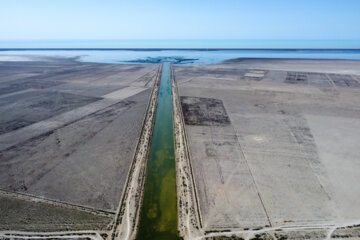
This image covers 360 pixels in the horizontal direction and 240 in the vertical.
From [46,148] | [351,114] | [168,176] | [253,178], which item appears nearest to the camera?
[253,178]

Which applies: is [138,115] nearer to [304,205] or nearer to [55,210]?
[55,210]

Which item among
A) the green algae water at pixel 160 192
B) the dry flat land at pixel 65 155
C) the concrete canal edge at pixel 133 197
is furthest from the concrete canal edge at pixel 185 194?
the dry flat land at pixel 65 155

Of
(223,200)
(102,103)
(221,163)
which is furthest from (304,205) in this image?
(102,103)

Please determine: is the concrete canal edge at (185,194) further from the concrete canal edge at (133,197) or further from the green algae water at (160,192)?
the concrete canal edge at (133,197)

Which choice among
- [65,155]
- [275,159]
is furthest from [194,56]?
[65,155]

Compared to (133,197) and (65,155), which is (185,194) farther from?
(65,155)

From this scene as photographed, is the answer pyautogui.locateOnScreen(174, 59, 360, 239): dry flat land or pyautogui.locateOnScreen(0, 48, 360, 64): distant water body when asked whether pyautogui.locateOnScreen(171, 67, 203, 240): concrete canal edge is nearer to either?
→ pyautogui.locateOnScreen(174, 59, 360, 239): dry flat land
